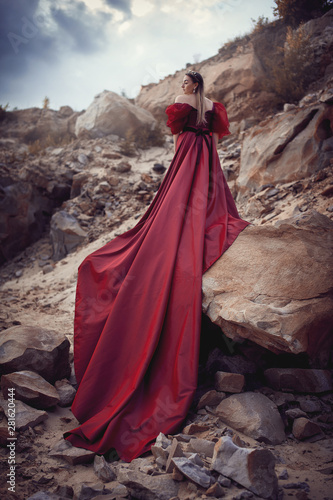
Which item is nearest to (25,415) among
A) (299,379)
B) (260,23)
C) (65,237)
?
(299,379)

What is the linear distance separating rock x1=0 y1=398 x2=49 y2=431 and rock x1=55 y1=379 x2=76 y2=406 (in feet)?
0.72

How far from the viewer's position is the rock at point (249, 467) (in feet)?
3.37

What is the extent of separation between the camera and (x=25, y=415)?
5.41 ft

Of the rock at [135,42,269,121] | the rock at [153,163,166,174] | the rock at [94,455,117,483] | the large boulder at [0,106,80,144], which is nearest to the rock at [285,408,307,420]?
the rock at [94,455,117,483]

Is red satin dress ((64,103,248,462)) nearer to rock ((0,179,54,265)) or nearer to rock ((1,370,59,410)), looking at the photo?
rock ((1,370,59,410))

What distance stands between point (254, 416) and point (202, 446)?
0.33 meters

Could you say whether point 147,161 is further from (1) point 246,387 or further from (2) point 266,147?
(1) point 246,387

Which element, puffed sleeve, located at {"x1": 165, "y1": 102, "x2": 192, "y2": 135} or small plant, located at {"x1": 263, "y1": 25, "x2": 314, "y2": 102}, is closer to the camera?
puffed sleeve, located at {"x1": 165, "y1": 102, "x2": 192, "y2": 135}

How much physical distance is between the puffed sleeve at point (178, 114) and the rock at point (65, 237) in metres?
3.64

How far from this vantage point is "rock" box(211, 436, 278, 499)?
1.03 metres

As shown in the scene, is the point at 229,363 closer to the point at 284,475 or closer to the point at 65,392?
the point at 284,475

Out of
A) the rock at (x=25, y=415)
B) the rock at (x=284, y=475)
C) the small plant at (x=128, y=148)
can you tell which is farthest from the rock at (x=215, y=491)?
the small plant at (x=128, y=148)

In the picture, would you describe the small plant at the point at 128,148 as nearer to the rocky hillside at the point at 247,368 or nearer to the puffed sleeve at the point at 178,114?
the rocky hillside at the point at 247,368

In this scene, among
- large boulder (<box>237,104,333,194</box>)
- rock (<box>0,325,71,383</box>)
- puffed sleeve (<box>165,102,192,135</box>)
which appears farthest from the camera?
large boulder (<box>237,104,333,194</box>)
